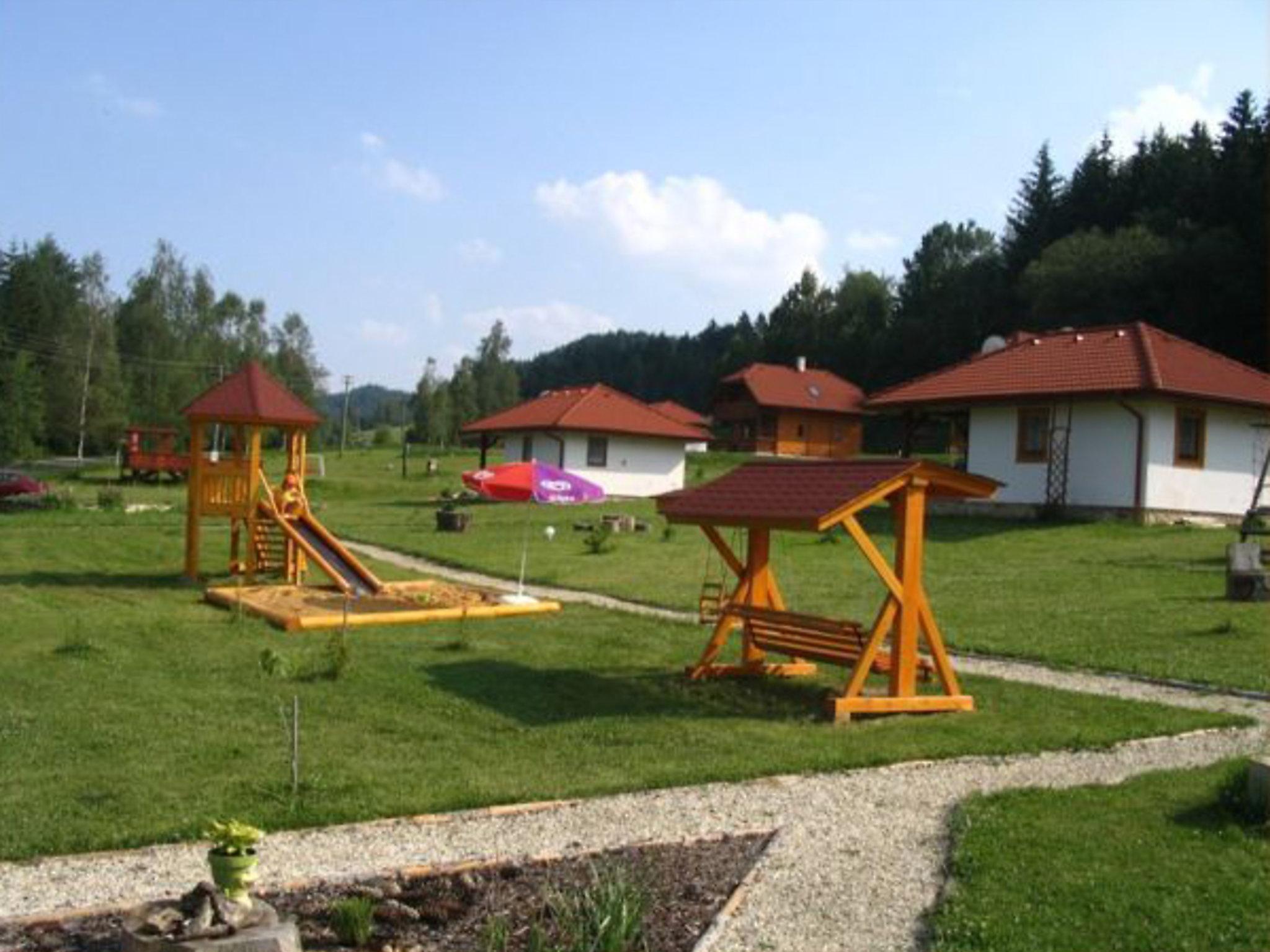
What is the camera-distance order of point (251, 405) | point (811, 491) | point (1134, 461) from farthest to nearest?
1. point (1134, 461)
2. point (251, 405)
3. point (811, 491)

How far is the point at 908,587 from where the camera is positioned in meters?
10.6

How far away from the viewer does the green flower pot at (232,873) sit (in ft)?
16.5

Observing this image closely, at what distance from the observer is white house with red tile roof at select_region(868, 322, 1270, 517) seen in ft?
84.8

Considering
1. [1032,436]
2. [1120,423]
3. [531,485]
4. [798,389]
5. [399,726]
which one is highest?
[798,389]

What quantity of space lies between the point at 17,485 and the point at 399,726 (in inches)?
1319

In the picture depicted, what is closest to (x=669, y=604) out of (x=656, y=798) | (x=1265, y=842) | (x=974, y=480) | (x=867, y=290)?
(x=974, y=480)

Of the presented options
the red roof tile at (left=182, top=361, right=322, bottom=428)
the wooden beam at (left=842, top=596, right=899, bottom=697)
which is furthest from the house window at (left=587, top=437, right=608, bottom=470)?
the wooden beam at (left=842, top=596, right=899, bottom=697)

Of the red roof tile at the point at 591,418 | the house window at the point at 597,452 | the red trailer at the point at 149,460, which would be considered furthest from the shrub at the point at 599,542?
the red trailer at the point at 149,460

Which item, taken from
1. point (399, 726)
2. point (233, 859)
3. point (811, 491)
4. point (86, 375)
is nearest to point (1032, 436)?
point (811, 491)

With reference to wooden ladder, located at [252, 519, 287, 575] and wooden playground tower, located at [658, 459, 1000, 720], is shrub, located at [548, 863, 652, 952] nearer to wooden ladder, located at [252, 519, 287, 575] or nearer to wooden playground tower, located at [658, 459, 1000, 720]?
wooden playground tower, located at [658, 459, 1000, 720]

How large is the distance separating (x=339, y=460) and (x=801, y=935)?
6647cm

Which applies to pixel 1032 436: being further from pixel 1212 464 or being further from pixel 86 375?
pixel 86 375

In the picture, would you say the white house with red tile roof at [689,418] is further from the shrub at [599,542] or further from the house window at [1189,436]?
the house window at [1189,436]

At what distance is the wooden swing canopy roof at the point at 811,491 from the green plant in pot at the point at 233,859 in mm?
5793
